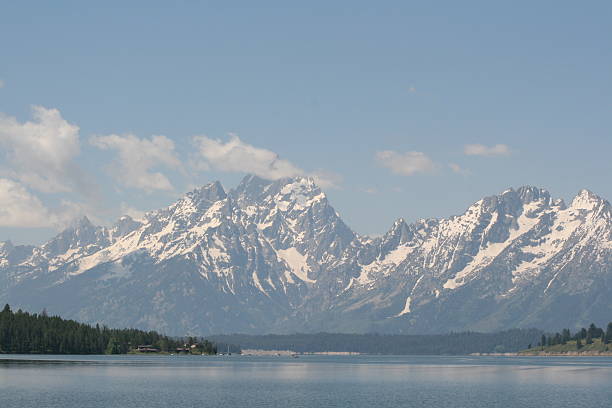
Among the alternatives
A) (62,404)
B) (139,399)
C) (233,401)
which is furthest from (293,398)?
(62,404)

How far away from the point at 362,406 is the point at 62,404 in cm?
4989

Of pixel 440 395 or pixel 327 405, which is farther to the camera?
pixel 440 395

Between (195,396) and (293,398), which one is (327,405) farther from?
(195,396)

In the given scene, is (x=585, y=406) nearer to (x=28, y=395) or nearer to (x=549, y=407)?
(x=549, y=407)

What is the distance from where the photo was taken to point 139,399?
17662cm

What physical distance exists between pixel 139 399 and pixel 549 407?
71050 mm

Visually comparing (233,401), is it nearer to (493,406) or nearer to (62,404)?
(62,404)

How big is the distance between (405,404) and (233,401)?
30648mm

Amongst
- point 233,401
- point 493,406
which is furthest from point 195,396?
point 493,406

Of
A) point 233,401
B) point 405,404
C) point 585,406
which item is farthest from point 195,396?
point 585,406

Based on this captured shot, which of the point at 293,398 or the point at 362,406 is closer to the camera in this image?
the point at 362,406

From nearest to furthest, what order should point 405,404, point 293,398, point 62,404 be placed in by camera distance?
point 62,404 → point 405,404 → point 293,398

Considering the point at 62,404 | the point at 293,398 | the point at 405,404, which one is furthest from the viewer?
the point at 293,398

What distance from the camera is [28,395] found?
577 feet
